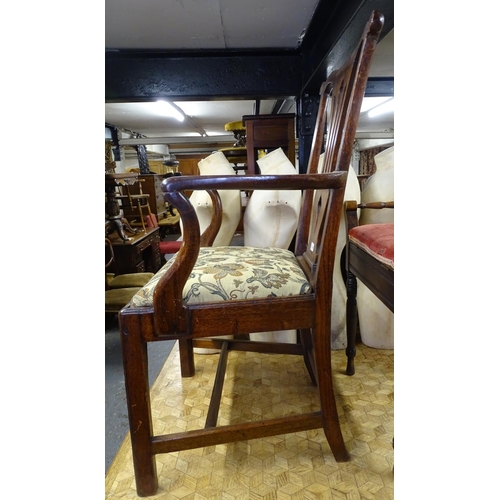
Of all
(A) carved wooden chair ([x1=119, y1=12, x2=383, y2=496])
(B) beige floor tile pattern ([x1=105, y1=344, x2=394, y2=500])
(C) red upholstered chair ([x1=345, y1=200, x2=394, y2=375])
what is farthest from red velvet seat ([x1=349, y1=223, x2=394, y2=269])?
(B) beige floor tile pattern ([x1=105, y1=344, x2=394, y2=500])

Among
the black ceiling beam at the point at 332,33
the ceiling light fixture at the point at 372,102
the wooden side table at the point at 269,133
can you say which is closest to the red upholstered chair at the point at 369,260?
the black ceiling beam at the point at 332,33

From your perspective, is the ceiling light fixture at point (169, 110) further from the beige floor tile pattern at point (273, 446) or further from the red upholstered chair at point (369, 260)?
the beige floor tile pattern at point (273, 446)

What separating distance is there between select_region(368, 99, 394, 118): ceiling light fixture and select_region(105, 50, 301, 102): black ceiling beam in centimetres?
253

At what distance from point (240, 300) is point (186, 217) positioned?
0.25 meters

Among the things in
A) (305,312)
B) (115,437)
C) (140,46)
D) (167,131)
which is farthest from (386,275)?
(167,131)

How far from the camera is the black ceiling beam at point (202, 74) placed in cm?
190

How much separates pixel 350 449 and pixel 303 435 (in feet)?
0.46

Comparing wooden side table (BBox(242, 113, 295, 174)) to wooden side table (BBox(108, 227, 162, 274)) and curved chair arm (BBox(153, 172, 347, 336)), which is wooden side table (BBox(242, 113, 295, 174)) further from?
curved chair arm (BBox(153, 172, 347, 336))

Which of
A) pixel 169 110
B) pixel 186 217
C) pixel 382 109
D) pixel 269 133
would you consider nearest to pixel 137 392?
pixel 186 217

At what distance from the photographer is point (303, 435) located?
39.7 inches

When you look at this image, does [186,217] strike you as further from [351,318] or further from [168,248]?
[168,248]

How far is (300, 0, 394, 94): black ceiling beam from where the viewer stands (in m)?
1.05

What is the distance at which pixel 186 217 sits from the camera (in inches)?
28.0

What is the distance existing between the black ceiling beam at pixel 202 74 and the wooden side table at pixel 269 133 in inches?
6.0
